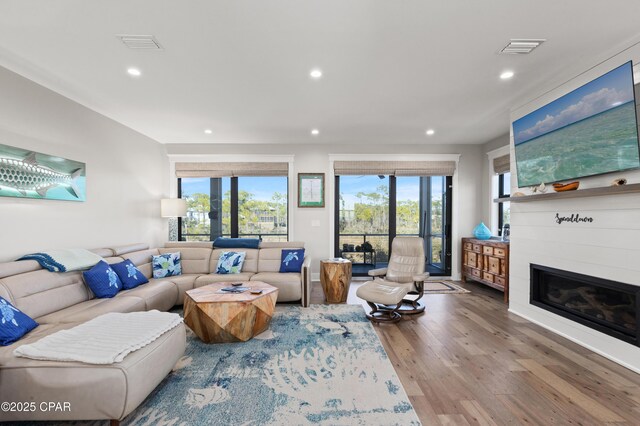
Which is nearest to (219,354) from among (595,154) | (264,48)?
(264,48)

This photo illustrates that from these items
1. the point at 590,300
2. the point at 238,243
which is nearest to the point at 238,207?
the point at 238,243

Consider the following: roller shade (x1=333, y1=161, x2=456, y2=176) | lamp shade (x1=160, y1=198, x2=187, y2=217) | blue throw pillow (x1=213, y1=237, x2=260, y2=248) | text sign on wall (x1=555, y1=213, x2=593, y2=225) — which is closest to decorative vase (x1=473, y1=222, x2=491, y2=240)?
roller shade (x1=333, y1=161, x2=456, y2=176)

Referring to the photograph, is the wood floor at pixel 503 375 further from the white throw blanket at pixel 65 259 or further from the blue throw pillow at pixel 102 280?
the white throw blanket at pixel 65 259

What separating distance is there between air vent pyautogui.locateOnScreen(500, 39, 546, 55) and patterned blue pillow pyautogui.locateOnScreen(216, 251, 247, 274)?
4.06 meters

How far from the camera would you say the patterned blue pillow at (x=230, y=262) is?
4168mm

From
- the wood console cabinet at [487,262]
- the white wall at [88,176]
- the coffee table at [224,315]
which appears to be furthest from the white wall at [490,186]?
the white wall at [88,176]

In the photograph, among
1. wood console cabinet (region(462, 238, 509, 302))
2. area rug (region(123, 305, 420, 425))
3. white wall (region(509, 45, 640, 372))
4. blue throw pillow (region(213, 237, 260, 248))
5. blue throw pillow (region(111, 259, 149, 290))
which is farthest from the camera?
blue throw pillow (region(213, 237, 260, 248))

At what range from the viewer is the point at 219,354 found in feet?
8.43

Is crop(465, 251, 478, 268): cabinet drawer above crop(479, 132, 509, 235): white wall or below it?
below

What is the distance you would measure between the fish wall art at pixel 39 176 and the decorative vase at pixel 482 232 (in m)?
6.12

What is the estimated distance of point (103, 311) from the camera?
253cm

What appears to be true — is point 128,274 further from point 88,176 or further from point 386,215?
point 386,215

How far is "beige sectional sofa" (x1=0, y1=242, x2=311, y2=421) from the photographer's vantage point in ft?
5.10

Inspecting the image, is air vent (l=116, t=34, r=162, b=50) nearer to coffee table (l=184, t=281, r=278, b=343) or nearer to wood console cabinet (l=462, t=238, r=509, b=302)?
coffee table (l=184, t=281, r=278, b=343)
